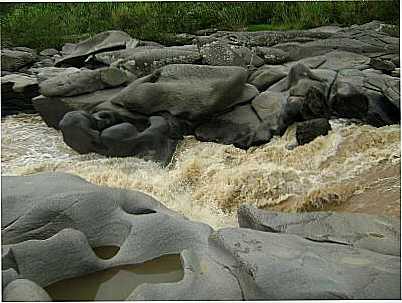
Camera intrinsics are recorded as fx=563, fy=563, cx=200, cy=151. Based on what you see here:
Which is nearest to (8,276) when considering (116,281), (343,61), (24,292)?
(24,292)

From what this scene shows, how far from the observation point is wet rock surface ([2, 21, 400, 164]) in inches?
192

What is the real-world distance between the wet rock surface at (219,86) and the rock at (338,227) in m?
1.66

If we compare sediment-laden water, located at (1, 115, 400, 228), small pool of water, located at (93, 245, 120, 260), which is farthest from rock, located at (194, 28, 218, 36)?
small pool of water, located at (93, 245, 120, 260)

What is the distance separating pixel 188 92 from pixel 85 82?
116 cm

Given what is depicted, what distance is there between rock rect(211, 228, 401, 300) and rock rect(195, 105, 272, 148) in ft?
7.69

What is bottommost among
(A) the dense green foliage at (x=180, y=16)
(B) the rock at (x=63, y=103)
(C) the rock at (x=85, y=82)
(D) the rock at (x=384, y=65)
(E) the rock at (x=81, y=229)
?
(B) the rock at (x=63, y=103)

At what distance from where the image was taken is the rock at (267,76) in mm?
5535

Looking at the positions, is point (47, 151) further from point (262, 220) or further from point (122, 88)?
point (262, 220)

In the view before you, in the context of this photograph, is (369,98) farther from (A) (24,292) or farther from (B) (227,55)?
(A) (24,292)

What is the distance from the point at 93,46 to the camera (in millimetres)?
5637

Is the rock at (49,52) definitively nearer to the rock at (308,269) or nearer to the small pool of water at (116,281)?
the small pool of water at (116,281)

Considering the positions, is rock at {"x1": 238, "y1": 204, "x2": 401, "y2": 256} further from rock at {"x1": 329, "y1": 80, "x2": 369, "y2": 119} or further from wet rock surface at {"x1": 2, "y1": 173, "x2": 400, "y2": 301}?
rock at {"x1": 329, "y1": 80, "x2": 369, "y2": 119}

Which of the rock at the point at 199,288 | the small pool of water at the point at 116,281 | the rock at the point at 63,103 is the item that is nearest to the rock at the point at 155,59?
the rock at the point at 63,103

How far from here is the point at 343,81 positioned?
17.0ft
